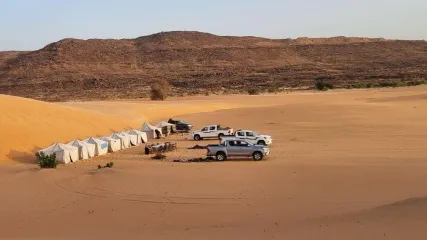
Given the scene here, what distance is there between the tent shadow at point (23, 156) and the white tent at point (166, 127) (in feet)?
40.9

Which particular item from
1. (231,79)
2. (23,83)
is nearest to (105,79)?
(23,83)

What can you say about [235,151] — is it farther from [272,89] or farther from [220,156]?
[272,89]

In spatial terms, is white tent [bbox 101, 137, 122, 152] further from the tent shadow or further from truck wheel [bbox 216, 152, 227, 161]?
truck wheel [bbox 216, 152, 227, 161]

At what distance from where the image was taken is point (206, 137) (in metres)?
38.9

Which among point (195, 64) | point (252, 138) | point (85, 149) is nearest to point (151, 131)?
point (252, 138)

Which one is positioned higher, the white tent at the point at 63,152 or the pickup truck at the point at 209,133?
the white tent at the point at 63,152

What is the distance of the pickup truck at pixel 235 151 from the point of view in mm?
26391

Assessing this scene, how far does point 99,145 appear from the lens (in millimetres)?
30844

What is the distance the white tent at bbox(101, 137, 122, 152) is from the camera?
32.4 meters

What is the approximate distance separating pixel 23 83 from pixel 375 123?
322 feet

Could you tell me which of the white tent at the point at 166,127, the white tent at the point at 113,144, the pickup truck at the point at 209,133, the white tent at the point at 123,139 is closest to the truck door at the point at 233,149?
the white tent at the point at 113,144

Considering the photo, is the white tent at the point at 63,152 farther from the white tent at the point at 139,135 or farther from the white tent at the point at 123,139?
the white tent at the point at 139,135

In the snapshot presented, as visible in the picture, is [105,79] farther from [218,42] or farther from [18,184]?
[18,184]

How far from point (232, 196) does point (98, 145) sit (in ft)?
47.4
